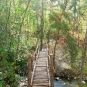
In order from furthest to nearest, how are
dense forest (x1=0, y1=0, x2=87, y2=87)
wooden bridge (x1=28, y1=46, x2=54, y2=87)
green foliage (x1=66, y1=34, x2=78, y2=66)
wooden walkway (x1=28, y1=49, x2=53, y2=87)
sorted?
green foliage (x1=66, y1=34, x2=78, y2=66) → wooden walkway (x1=28, y1=49, x2=53, y2=87) → dense forest (x1=0, y1=0, x2=87, y2=87) → wooden bridge (x1=28, y1=46, x2=54, y2=87)

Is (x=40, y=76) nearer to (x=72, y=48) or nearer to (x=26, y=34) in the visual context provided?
(x=72, y=48)

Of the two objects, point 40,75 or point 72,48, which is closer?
point 40,75

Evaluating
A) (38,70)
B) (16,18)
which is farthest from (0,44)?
(38,70)

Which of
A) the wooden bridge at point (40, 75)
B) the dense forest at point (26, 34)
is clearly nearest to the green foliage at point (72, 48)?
the dense forest at point (26, 34)

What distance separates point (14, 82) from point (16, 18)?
2913mm

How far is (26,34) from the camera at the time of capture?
66.3 feet

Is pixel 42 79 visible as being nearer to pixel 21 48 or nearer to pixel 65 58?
pixel 21 48

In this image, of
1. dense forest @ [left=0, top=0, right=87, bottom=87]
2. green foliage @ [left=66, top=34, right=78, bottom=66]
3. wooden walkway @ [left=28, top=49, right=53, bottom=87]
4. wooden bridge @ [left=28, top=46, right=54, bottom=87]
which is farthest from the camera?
green foliage @ [left=66, top=34, right=78, bottom=66]

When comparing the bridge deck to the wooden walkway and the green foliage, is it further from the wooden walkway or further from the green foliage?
the green foliage

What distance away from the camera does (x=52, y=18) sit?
16938 millimetres

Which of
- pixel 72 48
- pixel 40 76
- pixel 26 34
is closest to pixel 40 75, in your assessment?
pixel 40 76

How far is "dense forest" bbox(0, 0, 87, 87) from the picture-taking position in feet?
27.5

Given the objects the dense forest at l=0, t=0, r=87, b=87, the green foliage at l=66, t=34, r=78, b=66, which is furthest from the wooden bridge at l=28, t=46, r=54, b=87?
the green foliage at l=66, t=34, r=78, b=66

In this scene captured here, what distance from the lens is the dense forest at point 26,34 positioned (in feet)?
27.5
